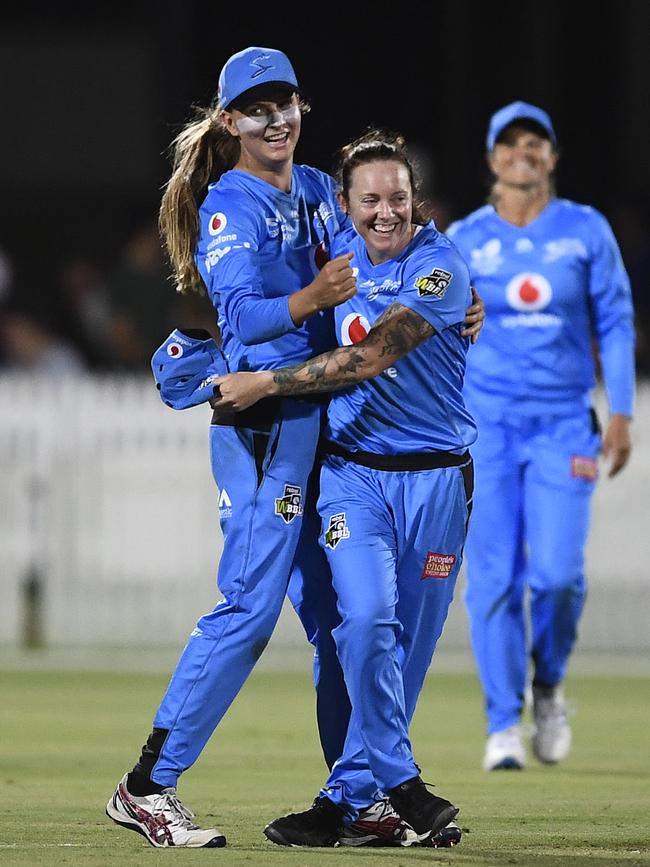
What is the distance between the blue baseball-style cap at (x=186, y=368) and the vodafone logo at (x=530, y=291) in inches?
105

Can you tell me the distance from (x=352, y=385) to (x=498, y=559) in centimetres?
264

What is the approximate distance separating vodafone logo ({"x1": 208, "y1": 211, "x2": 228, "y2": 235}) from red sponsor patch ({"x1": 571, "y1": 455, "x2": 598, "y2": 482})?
9.43 ft

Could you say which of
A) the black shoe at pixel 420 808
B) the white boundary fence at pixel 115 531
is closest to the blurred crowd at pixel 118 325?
the white boundary fence at pixel 115 531

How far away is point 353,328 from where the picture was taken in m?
6.39

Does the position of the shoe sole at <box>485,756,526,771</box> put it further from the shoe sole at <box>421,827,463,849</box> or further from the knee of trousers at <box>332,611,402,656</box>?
the knee of trousers at <box>332,611,402,656</box>

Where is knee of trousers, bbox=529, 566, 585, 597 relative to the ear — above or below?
below

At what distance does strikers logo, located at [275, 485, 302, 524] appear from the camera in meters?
6.20

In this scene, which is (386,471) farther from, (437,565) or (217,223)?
(217,223)

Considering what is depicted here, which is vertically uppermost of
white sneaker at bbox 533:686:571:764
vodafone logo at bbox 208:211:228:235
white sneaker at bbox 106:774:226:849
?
vodafone logo at bbox 208:211:228:235

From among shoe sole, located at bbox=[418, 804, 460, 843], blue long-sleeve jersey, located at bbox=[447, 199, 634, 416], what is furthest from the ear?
blue long-sleeve jersey, located at bbox=[447, 199, 634, 416]

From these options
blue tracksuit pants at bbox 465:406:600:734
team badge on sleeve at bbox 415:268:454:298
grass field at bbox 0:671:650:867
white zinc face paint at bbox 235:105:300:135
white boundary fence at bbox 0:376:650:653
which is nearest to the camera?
grass field at bbox 0:671:650:867

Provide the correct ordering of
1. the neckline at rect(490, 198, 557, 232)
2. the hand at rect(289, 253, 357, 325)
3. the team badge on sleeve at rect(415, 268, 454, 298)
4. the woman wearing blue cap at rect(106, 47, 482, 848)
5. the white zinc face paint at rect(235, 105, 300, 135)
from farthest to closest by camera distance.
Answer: the neckline at rect(490, 198, 557, 232)
the white zinc face paint at rect(235, 105, 300, 135)
the team badge on sleeve at rect(415, 268, 454, 298)
the woman wearing blue cap at rect(106, 47, 482, 848)
the hand at rect(289, 253, 357, 325)

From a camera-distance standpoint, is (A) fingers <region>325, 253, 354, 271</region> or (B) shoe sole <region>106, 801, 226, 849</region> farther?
(B) shoe sole <region>106, 801, 226, 849</region>

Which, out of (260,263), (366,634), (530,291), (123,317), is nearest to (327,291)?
(260,263)
